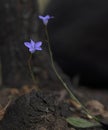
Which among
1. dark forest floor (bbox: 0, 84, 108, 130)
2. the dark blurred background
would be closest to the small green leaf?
dark forest floor (bbox: 0, 84, 108, 130)

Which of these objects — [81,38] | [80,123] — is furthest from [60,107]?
[81,38]

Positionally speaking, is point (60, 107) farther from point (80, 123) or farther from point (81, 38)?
point (81, 38)

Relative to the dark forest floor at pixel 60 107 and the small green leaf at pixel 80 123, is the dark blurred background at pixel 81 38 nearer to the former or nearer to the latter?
the dark forest floor at pixel 60 107

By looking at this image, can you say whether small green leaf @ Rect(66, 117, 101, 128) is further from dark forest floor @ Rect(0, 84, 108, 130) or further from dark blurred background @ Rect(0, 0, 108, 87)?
dark blurred background @ Rect(0, 0, 108, 87)

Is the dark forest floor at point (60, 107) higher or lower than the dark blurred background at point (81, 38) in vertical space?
lower

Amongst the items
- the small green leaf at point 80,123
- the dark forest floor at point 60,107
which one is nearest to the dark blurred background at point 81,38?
the dark forest floor at point 60,107

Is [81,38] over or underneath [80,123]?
over

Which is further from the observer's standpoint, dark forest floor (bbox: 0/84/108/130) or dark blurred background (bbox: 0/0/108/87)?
dark blurred background (bbox: 0/0/108/87)

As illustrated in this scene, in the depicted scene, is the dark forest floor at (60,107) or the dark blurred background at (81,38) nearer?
the dark forest floor at (60,107)

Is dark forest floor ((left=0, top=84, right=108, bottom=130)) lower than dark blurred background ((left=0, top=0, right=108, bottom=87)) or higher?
lower

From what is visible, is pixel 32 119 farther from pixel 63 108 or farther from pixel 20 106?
pixel 63 108

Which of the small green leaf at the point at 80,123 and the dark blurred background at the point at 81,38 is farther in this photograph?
the dark blurred background at the point at 81,38
